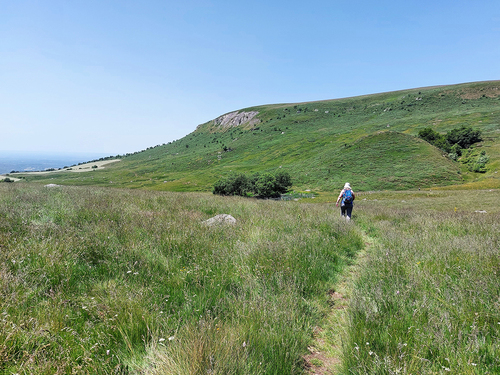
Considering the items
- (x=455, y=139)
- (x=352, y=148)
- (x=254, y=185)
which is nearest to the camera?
(x=254, y=185)

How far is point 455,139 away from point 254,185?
6739 centimetres

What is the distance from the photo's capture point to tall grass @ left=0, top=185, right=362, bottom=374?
189 cm

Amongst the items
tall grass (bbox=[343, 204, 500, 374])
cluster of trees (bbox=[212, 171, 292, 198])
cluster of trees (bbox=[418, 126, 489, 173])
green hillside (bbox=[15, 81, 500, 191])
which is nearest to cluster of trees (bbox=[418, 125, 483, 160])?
cluster of trees (bbox=[418, 126, 489, 173])

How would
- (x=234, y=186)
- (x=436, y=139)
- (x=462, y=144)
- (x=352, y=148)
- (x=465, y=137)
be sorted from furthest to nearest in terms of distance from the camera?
1. (x=352, y=148)
2. (x=436, y=139)
3. (x=462, y=144)
4. (x=465, y=137)
5. (x=234, y=186)

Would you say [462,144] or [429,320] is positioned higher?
[429,320]

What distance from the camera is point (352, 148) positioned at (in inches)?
3088

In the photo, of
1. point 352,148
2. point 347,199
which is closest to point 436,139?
point 352,148

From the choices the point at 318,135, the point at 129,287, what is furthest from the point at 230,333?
the point at 318,135

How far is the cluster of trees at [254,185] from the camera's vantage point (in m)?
64.9

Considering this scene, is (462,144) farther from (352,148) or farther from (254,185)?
(254,185)

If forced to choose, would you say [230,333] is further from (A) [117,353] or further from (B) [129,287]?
(B) [129,287]

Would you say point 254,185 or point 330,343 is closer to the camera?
point 330,343

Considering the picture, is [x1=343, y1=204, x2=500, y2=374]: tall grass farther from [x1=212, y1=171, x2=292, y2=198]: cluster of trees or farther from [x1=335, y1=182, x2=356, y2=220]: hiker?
[x1=212, y1=171, x2=292, y2=198]: cluster of trees

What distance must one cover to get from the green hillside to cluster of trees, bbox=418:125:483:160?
10.6 feet
